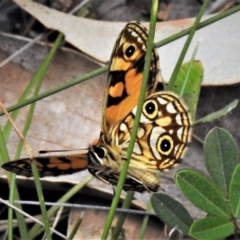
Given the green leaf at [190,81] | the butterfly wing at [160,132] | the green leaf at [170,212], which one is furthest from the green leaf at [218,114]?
the green leaf at [170,212]

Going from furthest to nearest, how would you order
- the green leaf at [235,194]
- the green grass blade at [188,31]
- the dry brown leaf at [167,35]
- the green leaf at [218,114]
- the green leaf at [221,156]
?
the dry brown leaf at [167,35], the green leaf at [218,114], the green grass blade at [188,31], the green leaf at [221,156], the green leaf at [235,194]

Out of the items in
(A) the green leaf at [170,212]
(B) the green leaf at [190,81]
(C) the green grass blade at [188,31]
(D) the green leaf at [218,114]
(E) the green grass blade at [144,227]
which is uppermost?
(C) the green grass blade at [188,31]

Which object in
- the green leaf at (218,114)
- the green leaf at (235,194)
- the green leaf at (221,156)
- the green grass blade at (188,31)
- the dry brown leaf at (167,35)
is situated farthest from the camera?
the dry brown leaf at (167,35)

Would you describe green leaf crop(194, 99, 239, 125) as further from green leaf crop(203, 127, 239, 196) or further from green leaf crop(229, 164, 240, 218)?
green leaf crop(229, 164, 240, 218)

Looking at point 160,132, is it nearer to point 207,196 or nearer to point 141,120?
point 141,120

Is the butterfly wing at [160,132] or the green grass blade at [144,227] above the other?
the butterfly wing at [160,132]

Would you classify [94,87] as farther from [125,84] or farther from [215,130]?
[215,130]

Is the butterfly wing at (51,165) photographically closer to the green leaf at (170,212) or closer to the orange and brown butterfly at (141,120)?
the orange and brown butterfly at (141,120)
